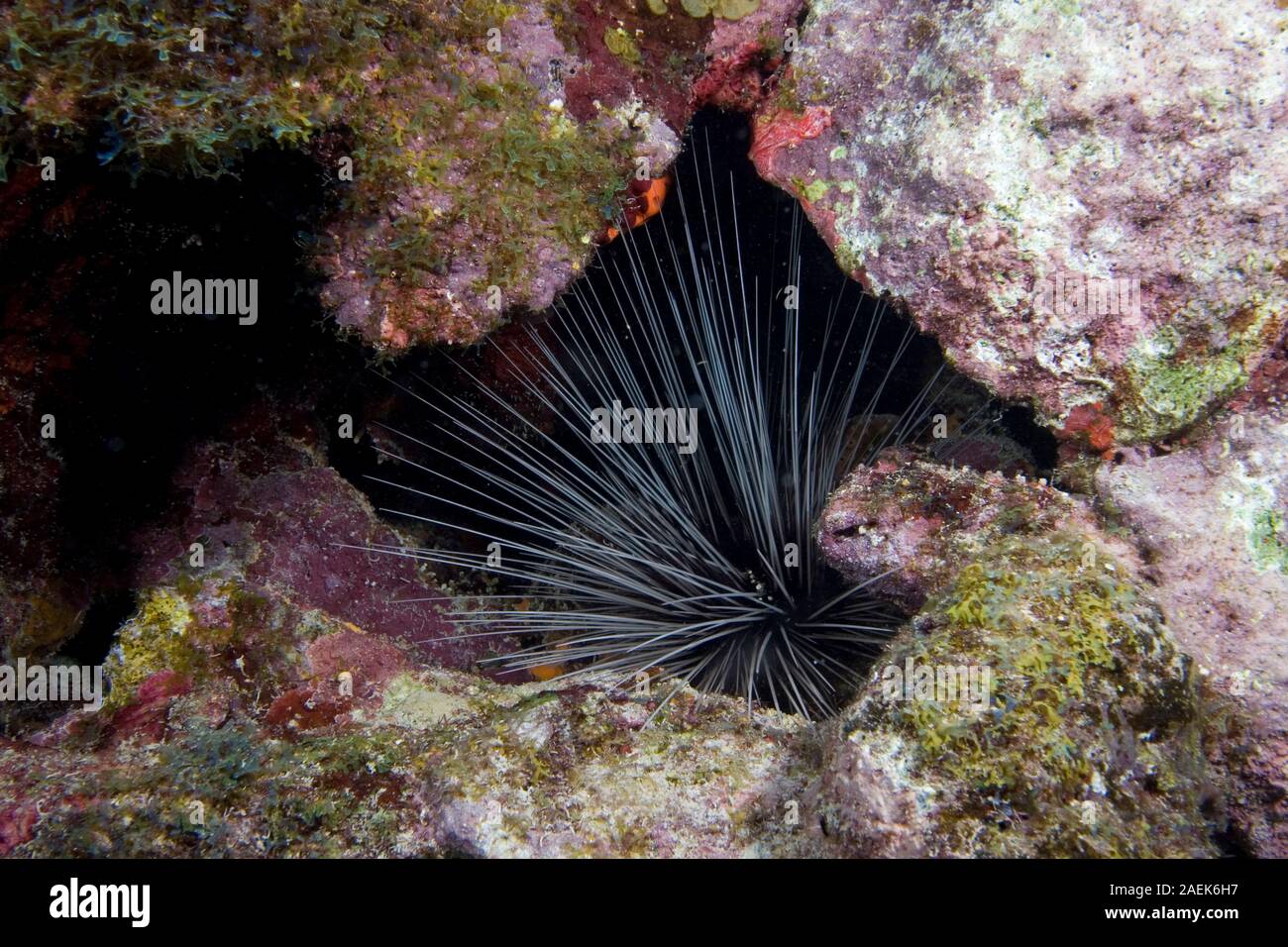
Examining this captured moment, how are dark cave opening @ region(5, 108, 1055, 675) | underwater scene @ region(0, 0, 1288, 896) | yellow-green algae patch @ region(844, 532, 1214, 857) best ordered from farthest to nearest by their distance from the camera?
dark cave opening @ region(5, 108, 1055, 675) → underwater scene @ region(0, 0, 1288, 896) → yellow-green algae patch @ region(844, 532, 1214, 857)

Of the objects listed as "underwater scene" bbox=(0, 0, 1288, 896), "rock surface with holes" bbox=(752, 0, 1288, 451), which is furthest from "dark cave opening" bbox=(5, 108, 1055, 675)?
Answer: "rock surface with holes" bbox=(752, 0, 1288, 451)

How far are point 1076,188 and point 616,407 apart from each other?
2.42 metres

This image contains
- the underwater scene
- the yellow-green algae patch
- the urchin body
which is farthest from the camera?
the urchin body

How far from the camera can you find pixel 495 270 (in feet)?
9.83

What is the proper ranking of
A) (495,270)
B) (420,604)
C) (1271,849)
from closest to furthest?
1. (1271,849)
2. (495,270)
3. (420,604)

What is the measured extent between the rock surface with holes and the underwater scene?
0.02 m

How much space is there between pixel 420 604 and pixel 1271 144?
4322 millimetres

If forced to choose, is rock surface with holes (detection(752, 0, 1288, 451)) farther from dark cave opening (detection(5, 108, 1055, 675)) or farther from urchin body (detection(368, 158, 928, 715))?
urchin body (detection(368, 158, 928, 715))

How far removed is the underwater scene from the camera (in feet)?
7.31

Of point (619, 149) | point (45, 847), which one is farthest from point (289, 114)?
point (45, 847)

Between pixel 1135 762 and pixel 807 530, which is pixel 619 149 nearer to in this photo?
pixel 807 530

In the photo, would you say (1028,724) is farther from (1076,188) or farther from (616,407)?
(616,407)

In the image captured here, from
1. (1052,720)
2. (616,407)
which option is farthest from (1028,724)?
(616,407)

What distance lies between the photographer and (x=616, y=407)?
387cm
